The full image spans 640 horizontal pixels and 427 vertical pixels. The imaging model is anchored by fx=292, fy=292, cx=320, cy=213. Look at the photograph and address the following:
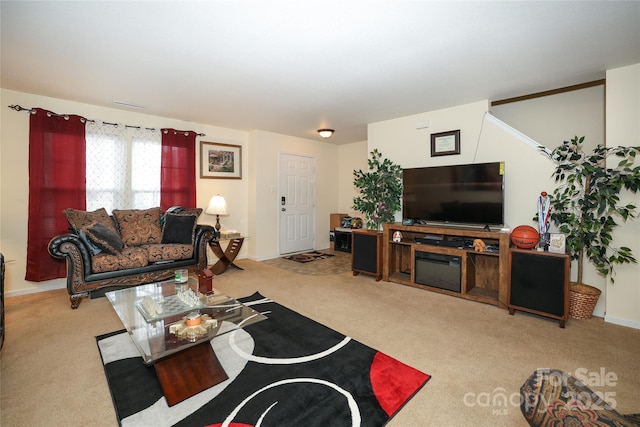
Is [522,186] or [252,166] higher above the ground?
[252,166]

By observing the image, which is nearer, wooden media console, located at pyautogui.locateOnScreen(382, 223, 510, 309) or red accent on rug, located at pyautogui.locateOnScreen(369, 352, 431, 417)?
red accent on rug, located at pyautogui.locateOnScreen(369, 352, 431, 417)

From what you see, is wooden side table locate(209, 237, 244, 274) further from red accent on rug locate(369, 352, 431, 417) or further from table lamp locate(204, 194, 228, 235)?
red accent on rug locate(369, 352, 431, 417)

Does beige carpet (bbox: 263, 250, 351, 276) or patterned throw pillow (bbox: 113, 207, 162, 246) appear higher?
patterned throw pillow (bbox: 113, 207, 162, 246)

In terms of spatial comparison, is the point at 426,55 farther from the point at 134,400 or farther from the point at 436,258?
the point at 134,400

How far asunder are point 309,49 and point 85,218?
3.14 metres

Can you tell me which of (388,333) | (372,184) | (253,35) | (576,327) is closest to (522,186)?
(576,327)

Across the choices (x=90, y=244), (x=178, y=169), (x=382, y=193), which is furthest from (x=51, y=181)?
(x=382, y=193)

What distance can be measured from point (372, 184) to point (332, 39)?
90.9 inches

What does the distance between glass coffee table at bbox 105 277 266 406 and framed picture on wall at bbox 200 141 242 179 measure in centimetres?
286

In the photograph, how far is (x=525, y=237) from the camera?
9.41 feet

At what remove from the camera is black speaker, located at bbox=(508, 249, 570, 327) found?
2594 millimetres

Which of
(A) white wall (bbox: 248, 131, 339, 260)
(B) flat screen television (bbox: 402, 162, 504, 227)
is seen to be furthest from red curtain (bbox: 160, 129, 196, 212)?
(B) flat screen television (bbox: 402, 162, 504, 227)

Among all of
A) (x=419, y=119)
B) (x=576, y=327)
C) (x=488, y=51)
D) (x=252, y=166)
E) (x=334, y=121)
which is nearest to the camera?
(x=488, y=51)

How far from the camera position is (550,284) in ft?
8.72
